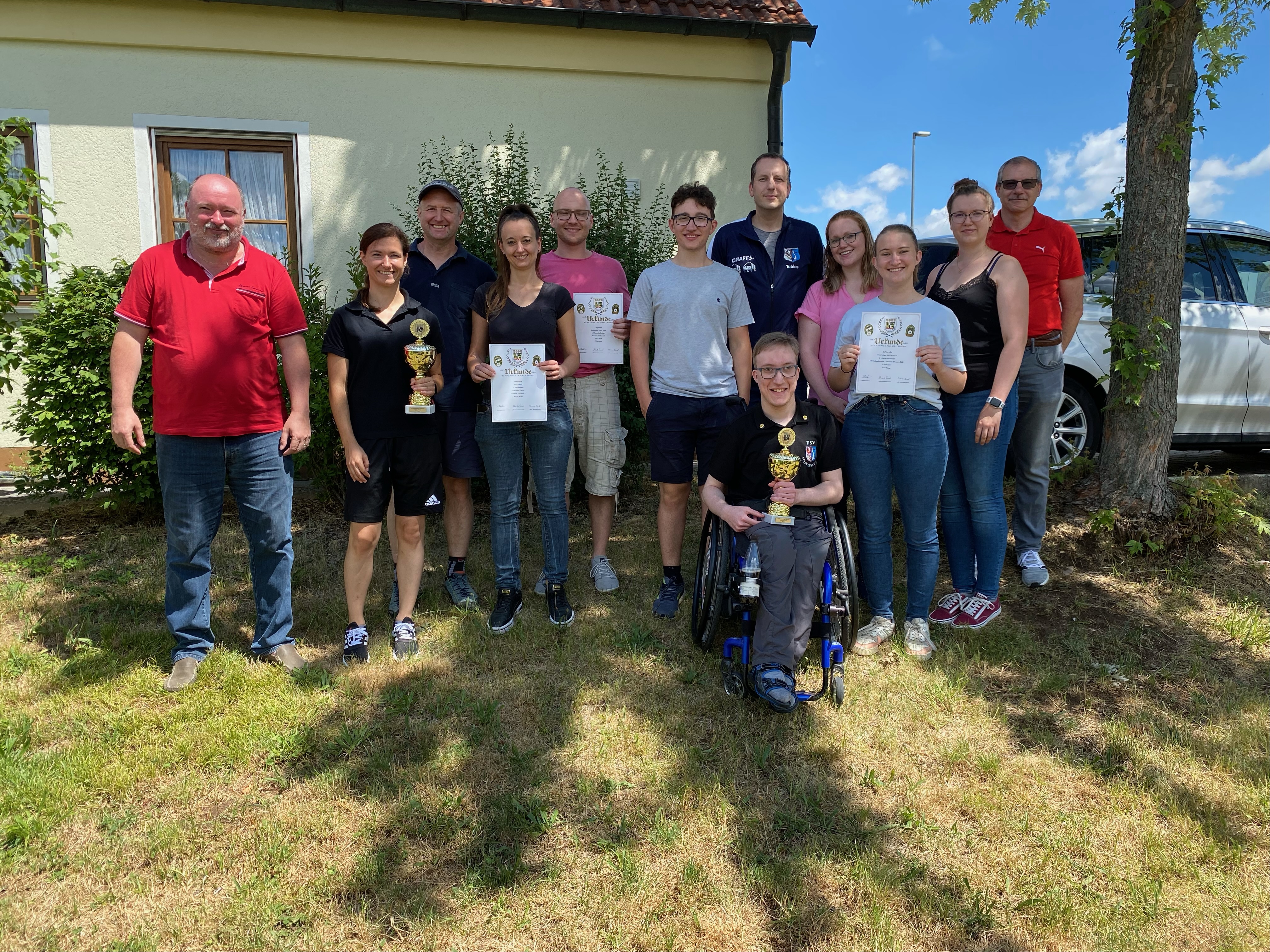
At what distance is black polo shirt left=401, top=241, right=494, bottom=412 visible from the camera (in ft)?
13.2

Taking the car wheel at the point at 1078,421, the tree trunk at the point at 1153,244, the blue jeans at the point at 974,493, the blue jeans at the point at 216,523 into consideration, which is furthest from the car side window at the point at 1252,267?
the blue jeans at the point at 216,523

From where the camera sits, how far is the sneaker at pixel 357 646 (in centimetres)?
372

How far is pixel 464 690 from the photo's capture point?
346 centimetres

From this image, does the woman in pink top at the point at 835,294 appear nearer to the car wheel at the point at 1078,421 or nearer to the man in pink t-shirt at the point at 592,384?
the man in pink t-shirt at the point at 592,384

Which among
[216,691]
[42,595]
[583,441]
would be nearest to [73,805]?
[216,691]

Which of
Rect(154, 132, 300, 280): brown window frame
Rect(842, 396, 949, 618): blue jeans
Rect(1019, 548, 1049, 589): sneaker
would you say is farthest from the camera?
Rect(154, 132, 300, 280): brown window frame

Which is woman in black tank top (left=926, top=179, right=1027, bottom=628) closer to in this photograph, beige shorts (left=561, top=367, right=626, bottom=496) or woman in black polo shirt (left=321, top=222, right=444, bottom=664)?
beige shorts (left=561, top=367, right=626, bottom=496)

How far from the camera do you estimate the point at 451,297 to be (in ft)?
13.5

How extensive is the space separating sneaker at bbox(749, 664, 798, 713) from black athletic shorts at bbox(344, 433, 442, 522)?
1.70 m

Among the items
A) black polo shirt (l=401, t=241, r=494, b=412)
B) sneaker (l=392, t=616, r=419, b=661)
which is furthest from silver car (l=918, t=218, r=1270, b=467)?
sneaker (l=392, t=616, r=419, b=661)

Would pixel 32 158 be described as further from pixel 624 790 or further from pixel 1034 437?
pixel 1034 437

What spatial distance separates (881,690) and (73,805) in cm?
301

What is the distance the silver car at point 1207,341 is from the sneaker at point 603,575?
360cm

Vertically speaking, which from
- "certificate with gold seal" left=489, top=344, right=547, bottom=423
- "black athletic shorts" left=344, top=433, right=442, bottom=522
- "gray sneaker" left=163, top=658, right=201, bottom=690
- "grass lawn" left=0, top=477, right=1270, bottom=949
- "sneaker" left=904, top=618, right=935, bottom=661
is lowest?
"grass lawn" left=0, top=477, right=1270, bottom=949
